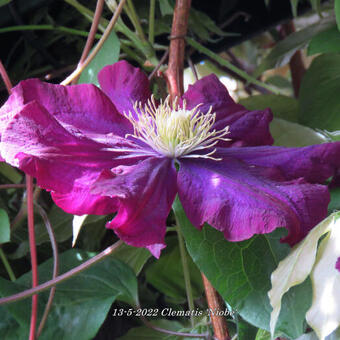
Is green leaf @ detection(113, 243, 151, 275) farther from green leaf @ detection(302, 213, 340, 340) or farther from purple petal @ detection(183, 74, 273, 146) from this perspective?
green leaf @ detection(302, 213, 340, 340)

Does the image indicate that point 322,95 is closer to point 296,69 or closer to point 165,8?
point 165,8

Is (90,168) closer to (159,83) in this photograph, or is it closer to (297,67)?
(159,83)

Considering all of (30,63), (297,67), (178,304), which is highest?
(30,63)

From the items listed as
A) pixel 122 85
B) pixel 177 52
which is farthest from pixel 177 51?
pixel 122 85

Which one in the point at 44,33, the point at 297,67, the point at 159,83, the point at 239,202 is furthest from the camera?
the point at 297,67

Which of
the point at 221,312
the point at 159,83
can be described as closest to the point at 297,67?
the point at 159,83

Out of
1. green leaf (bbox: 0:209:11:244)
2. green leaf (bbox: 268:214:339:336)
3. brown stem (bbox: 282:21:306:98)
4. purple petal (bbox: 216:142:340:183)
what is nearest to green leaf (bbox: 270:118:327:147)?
purple petal (bbox: 216:142:340:183)
